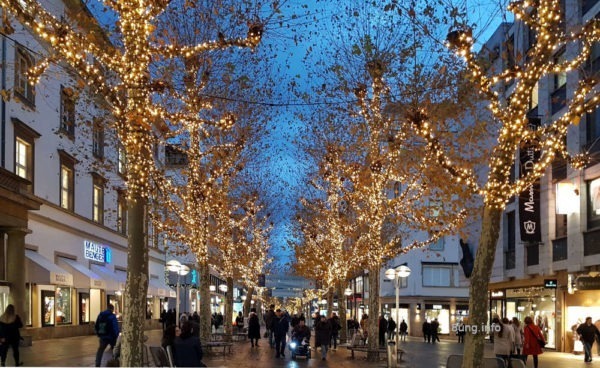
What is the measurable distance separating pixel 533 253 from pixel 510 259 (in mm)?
3685

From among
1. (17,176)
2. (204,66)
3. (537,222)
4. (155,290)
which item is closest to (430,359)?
(537,222)

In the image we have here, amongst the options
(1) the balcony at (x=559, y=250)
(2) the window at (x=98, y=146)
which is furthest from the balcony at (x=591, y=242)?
(2) the window at (x=98, y=146)

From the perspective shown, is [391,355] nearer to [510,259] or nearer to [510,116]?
[510,116]

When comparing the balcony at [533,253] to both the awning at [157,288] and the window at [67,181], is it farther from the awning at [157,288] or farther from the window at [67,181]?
the awning at [157,288]

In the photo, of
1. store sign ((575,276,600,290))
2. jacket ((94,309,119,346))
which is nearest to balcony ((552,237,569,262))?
store sign ((575,276,600,290))

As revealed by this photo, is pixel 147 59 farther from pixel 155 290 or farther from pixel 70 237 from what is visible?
pixel 155 290

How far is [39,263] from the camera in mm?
29203

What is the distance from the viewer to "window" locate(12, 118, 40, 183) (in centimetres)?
2834

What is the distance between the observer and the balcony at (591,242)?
95.8ft

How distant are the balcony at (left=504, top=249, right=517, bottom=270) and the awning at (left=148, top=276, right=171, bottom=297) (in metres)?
21.8

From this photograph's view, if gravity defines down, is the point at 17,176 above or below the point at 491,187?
above

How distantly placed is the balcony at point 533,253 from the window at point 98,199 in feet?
71.6

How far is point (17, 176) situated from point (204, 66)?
8340mm

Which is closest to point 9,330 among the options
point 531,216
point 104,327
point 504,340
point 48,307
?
point 104,327
